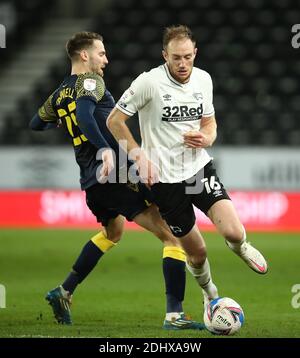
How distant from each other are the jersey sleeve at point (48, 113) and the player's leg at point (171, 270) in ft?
3.70

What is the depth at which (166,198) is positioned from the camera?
7.16 m

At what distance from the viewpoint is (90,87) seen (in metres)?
7.52

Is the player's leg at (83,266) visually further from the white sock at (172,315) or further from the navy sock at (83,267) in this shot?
the white sock at (172,315)

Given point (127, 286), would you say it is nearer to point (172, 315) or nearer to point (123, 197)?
point (123, 197)

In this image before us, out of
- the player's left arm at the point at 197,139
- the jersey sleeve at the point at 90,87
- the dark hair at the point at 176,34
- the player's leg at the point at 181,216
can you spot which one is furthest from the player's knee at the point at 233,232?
the jersey sleeve at the point at 90,87

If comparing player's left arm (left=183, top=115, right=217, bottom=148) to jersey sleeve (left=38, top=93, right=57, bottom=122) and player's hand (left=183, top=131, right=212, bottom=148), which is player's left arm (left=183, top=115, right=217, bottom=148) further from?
jersey sleeve (left=38, top=93, right=57, bottom=122)

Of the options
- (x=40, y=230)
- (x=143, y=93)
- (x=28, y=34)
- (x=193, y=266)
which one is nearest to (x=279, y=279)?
(x=193, y=266)

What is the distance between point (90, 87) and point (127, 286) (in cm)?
318

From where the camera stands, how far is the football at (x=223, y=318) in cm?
685

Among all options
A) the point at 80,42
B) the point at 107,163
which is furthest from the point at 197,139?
the point at 80,42

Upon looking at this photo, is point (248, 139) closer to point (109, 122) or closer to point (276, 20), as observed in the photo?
point (276, 20)

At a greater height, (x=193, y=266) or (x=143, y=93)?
(x=143, y=93)

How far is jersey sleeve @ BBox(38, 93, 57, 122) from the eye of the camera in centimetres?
798
